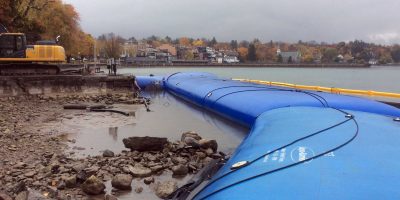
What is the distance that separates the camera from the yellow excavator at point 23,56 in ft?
66.1

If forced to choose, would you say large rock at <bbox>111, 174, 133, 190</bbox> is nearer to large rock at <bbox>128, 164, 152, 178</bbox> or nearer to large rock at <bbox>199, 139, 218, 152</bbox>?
large rock at <bbox>128, 164, 152, 178</bbox>

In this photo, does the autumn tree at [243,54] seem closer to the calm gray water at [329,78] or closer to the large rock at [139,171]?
the calm gray water at [329,78]

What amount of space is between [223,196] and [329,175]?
41.0 inches

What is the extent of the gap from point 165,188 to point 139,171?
92 centimetres

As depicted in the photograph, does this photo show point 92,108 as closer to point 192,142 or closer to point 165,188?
point 192,142

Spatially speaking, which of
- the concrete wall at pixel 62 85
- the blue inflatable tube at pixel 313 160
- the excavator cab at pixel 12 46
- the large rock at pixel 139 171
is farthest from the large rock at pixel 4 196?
the excavator cab at pixel 12 46

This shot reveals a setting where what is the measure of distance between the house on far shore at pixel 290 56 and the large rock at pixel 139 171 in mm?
124058

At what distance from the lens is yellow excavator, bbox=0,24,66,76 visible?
20141 mm

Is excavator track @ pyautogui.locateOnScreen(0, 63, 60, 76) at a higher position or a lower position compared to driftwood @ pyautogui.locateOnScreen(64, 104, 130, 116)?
higher

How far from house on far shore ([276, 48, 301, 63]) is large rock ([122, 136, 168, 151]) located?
123 m

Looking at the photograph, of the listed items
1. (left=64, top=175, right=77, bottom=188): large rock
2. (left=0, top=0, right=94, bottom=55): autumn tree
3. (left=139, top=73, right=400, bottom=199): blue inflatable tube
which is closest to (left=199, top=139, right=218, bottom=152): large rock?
(left=139, top=73, right=400, bottom=199): blue inflatable tube

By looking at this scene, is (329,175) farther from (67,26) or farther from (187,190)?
(67,26)

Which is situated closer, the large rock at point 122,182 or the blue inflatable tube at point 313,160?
the blue inflatable tube at point 313,160

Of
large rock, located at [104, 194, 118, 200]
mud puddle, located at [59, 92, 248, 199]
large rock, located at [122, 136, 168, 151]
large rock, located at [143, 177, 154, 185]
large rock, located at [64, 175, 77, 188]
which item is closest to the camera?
large rock, located at [104, 194, 118, 200]
